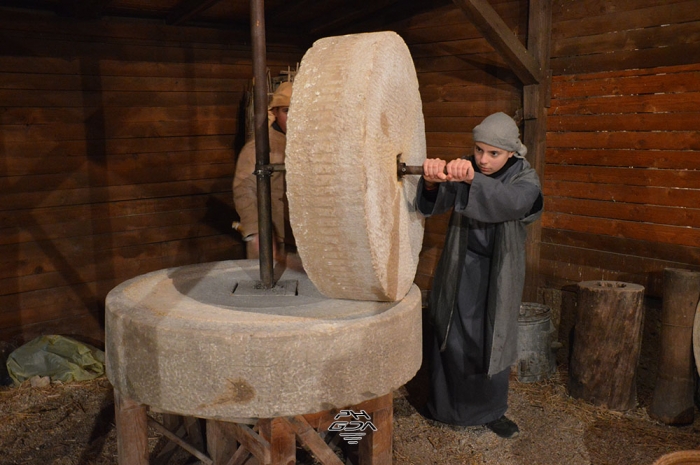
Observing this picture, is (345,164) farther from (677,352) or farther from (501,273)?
(677,352)

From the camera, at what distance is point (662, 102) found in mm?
4488

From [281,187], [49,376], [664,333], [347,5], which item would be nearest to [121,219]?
[49,376]

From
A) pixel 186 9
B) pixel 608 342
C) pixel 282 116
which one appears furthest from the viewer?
pixel 186 9

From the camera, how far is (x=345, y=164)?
2100mm

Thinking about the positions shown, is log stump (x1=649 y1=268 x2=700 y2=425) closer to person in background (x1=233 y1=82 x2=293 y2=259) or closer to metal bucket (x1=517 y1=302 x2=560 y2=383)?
metal bucket (x1=517 y1=302 x2=560 y2=383)

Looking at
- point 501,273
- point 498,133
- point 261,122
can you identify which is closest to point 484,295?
point 501,273

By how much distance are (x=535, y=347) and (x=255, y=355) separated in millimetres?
3225

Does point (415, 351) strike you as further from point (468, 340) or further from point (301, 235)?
point (468, 340)

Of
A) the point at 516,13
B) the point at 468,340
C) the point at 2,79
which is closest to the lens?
the point at 468,340

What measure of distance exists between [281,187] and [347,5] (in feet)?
9.90

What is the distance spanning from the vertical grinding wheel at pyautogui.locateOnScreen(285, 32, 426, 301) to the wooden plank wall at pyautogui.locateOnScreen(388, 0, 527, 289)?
3.32 metres

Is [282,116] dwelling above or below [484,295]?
above

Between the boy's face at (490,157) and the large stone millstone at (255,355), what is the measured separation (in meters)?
1.32

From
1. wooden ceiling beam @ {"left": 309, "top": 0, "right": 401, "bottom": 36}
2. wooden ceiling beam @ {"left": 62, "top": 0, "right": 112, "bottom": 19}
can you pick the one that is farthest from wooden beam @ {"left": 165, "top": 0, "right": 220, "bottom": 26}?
wooden ceiling beam @ {"left": 309, "top": 0, "right": 401, "bottom": 36}
